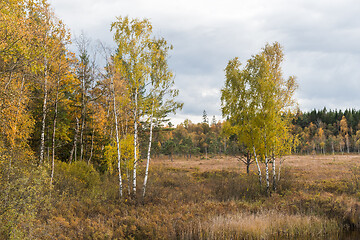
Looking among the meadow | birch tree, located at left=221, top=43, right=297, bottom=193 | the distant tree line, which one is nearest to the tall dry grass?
the meadow

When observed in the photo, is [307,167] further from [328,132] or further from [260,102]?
[328,132]

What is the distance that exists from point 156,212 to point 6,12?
10.7 metres

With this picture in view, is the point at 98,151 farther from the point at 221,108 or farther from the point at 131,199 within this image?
the point at 221,108

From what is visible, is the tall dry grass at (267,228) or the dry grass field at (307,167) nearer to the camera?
the tall dry grass at (267,228)

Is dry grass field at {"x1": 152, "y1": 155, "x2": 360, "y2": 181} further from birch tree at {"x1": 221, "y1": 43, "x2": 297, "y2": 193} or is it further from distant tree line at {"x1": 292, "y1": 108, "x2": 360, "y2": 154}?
distant tree line at {"x1": 292, "y1": 108, "x2": 360, "y2": 154}

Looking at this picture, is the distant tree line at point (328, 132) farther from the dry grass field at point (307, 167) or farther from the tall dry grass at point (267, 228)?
the tall dry grass at point (267, 228)

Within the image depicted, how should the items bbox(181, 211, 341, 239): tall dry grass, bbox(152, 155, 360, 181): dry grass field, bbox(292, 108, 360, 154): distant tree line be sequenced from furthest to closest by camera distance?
bbox(292, 108, 360, 154): distant tree line, bbox(152, 155, 360, 181): dry grass field, bbox(181, 211, 341, 239): tall dry grass

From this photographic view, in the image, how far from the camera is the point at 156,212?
39.2ft

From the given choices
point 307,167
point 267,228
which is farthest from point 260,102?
point 307,167

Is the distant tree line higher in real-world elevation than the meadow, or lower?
higher

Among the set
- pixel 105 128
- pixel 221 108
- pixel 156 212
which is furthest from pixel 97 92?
pixel 156 212

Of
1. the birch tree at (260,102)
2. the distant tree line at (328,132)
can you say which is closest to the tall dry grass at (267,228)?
the birch tree at (260,102)

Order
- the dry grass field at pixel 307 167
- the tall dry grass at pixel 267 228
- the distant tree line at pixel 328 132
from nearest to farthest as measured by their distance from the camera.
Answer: the tall dry grass at pixel 267 228
the dry grass field at pixel 307 167
the distant tree line at pixel 328 132

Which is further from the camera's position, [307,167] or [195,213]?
[307,167]
